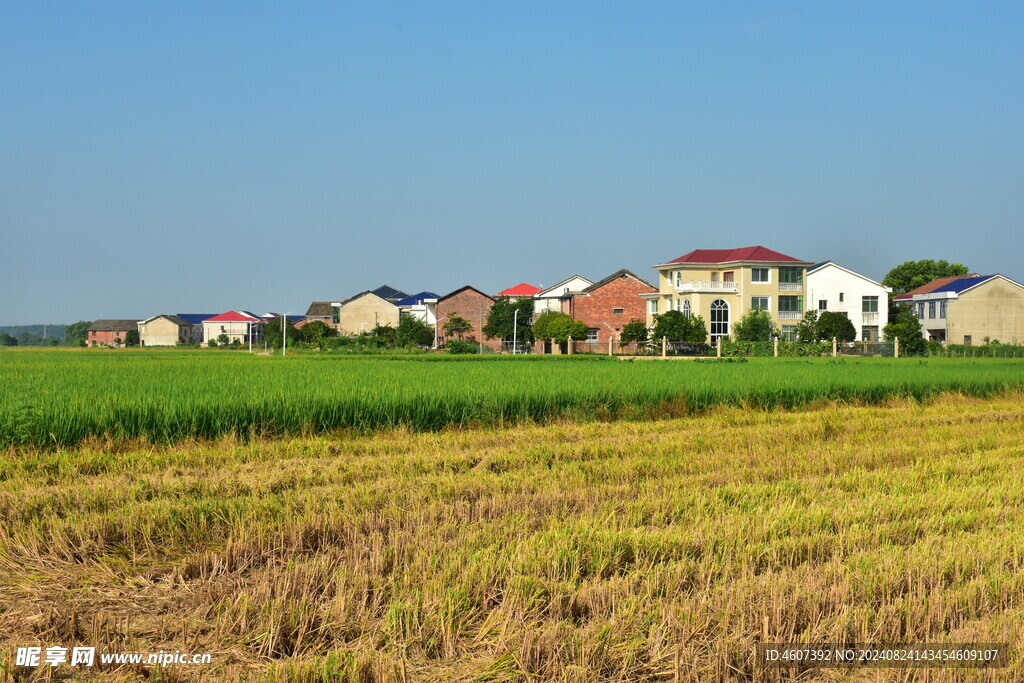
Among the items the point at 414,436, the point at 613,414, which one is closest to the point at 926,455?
the point at 613,414

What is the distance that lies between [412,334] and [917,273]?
5718 cm

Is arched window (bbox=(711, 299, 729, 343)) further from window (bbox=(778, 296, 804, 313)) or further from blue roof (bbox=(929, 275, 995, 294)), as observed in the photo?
blue roof (bbox=(929, 275, 995, 294))

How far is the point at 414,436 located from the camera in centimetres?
1037

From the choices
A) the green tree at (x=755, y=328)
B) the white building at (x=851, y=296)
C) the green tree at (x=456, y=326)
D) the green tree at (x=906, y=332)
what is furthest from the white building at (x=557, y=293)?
the green tree at (x=906, y=332)

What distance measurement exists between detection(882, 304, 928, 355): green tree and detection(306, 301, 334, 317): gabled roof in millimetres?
67271

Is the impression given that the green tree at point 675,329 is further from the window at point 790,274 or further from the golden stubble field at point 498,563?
the golden stubble field at point 498,563

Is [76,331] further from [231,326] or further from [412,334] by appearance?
[412,334]

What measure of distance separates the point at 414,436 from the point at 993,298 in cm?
6571

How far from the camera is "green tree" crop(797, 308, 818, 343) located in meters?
55.0

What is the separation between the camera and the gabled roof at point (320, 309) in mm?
107756

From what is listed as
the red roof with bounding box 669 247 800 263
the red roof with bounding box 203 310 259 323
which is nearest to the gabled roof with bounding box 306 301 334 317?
the red roof with bounding box 203 310 259 323

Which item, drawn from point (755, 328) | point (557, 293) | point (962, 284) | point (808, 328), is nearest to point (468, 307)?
point (557, 293)

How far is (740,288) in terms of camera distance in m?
60.2

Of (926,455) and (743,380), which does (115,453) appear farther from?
(743,380)
